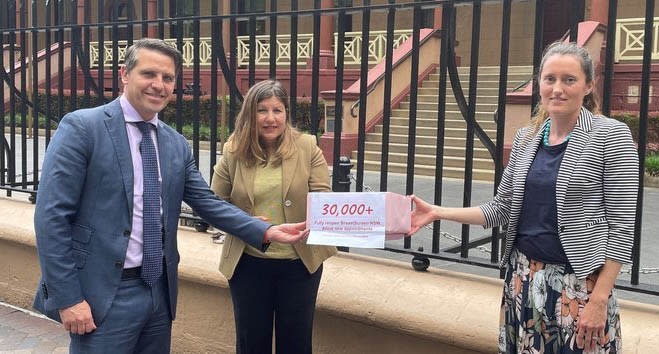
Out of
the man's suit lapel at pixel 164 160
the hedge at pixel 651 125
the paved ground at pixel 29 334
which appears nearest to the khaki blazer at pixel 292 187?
the man's suit lapel at pixel 164 160

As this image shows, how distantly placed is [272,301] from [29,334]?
8.49ft

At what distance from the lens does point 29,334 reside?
16.0 feet

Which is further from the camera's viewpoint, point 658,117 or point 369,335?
point 658,117

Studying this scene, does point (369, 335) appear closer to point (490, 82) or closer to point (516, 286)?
point (516, 286)

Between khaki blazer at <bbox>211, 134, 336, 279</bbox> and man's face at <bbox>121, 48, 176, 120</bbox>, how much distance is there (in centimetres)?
55

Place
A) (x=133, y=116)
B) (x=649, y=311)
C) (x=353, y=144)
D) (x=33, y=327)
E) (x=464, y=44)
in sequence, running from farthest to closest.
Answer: (x=464, y=44) → (x=353, y=144) → (x=33, y=327) → (x=649, y=311) → (x=133, y=116)

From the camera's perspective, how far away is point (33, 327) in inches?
198

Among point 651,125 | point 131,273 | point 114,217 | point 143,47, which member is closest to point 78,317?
point 131,273

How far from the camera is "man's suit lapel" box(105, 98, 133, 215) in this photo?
8.68 feet

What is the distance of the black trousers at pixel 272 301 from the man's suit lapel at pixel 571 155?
1242 mm

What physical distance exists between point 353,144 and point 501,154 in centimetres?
1026

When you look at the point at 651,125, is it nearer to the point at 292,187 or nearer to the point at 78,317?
the point at 292,187

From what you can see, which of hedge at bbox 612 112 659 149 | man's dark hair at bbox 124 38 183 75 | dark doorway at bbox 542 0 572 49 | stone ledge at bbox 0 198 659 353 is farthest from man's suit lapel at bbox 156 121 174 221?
dark doorway at bbox 542 0 572 49

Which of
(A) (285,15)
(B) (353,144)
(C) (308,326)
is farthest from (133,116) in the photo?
(B) (353,144)
